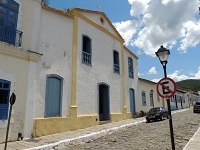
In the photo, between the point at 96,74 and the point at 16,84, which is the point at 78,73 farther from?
the point at 16,84

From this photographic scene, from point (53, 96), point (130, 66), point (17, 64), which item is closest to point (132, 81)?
point (130, 66)

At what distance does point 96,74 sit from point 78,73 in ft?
7.03

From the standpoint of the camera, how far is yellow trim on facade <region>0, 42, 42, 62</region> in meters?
8.85

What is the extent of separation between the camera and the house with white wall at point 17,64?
8828 mm

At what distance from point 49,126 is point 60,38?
16.8 feet

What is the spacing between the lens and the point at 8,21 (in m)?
9.44

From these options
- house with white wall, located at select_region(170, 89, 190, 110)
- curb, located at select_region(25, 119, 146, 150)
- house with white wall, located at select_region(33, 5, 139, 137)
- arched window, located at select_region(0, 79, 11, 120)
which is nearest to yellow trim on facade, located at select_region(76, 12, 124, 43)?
house with white wall, located at select_region(33, 5, 139, 137)

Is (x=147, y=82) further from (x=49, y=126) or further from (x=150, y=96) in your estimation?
(x=49, y=126)

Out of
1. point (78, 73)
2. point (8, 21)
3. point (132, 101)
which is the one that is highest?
point (8, 21)

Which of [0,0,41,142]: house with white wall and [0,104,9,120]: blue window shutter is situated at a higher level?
[0,0,41,142]: house with white wall

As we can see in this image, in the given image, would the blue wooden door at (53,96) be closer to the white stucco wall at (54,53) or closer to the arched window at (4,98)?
the white stucco wall at (54,53)

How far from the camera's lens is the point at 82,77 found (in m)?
13.4

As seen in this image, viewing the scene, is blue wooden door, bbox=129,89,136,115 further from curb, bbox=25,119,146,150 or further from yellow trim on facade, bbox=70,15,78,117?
yellow trim on facade, bbox=70,15,78,117

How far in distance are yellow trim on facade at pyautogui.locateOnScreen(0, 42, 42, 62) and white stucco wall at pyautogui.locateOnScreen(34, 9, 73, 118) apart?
1.69ft
